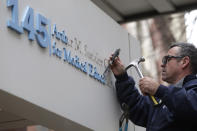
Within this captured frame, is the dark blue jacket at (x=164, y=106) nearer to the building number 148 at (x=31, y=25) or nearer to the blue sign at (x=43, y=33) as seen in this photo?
the blue sign at (x=43, y=33)

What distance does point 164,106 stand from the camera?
4176 millimetres

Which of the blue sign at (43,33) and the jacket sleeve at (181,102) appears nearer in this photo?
the blue sign at (43,33)

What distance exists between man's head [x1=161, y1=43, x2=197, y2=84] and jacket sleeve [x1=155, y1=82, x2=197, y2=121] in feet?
1.48

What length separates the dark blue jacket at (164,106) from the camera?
389 centimetres

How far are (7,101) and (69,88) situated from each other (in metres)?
0.58

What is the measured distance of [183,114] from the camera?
3871 mm

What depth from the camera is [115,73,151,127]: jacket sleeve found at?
4.47 metres

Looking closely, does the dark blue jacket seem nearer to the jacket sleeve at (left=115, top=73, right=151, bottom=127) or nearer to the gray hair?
the jacket sleeve at (left=115, top=73, right=151, bottom=127)

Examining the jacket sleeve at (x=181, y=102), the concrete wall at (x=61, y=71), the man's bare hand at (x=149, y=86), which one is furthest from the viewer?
the man's bare hand at (x=149, y=86)

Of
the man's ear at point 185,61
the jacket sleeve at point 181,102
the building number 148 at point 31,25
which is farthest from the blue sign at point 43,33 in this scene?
the man's ear at point 185,61

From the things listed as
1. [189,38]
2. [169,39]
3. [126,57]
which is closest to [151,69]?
[169,39]

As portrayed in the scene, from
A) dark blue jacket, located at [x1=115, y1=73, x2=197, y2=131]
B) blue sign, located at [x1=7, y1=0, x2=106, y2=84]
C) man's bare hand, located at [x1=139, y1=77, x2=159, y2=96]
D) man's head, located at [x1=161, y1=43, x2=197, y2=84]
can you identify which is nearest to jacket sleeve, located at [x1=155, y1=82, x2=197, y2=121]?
dark blue jacket, located at [x1=115, y1=73, x2=197, y2=131]

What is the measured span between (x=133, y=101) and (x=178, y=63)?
453 mm

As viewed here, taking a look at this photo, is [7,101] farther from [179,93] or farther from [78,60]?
[179,93]
